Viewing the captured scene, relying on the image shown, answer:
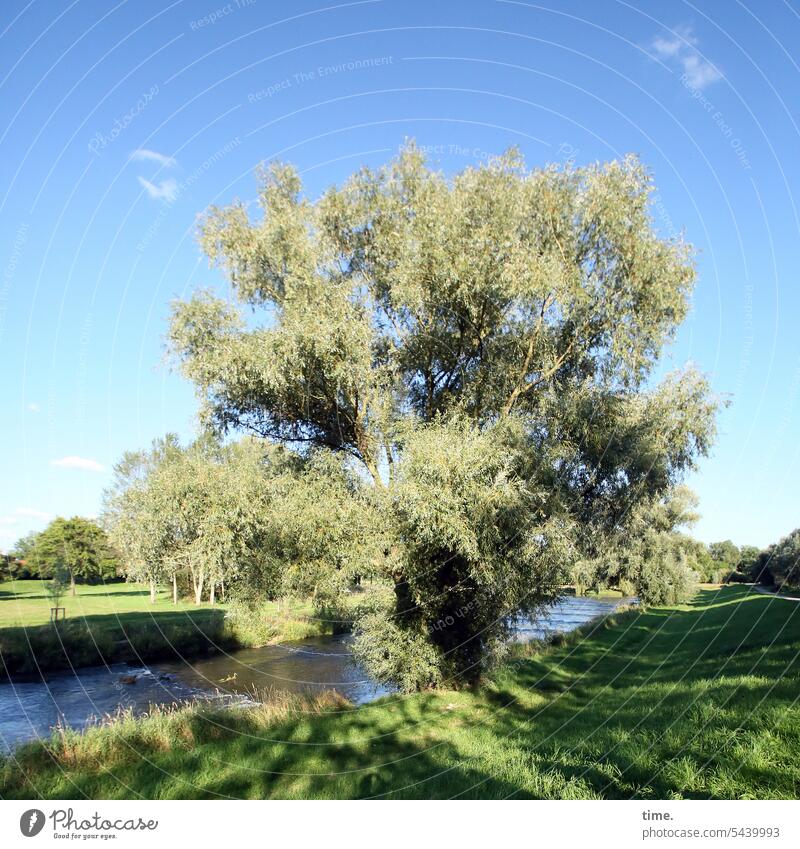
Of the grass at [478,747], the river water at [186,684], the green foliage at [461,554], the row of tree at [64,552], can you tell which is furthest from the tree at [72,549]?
the green foliage at [461,554]

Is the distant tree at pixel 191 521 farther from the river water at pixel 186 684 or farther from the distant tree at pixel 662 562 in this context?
the distant tree at pixel 662 562

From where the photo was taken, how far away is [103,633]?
31312mm

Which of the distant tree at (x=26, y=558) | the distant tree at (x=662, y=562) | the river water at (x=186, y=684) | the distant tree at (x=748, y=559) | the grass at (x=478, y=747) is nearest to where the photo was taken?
the grass at (x=478, y=747)

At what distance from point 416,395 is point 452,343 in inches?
76.3

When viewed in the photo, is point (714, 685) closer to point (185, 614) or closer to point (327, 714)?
point (327, 714)

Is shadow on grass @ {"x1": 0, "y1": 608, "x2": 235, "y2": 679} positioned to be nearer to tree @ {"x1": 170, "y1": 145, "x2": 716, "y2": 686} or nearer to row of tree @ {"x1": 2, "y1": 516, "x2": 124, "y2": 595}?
row of tree @ {"x1": 2, "y1": 516, "x2": 124, "y2": 595}

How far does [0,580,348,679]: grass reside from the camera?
2703 cm

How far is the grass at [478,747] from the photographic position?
731 cm

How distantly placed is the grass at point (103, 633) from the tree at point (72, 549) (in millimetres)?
2529

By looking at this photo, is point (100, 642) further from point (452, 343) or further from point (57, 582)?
point (452, 343)

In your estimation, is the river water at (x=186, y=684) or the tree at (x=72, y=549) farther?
the tree at (x=72, y=549)

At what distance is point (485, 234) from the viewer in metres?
13.0

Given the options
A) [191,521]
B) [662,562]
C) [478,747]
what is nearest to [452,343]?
[191,521]

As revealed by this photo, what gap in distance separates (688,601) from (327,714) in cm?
4321
